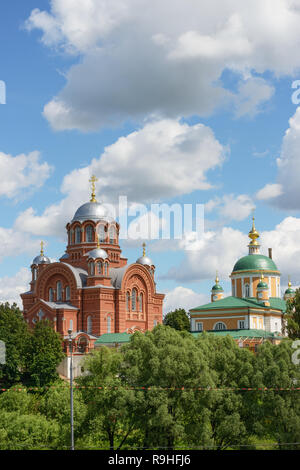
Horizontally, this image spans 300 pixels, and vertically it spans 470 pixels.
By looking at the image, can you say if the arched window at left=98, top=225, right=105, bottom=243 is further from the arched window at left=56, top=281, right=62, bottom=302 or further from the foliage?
the foliage

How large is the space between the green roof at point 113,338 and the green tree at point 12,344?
777cm

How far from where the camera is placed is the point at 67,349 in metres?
49.5

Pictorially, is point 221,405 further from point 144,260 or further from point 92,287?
point 144,260

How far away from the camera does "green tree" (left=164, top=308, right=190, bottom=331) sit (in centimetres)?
6744

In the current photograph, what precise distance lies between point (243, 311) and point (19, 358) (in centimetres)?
2174

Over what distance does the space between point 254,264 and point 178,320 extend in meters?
9.69

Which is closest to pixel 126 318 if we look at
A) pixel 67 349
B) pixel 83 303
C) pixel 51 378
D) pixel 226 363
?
pixel 83 303

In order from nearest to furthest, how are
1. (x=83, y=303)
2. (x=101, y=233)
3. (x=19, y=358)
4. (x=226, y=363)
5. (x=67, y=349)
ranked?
(x=226, y=363), (x=19, y=358), (x=67, y=349), (x=83, y=303), (x=101, y=233)

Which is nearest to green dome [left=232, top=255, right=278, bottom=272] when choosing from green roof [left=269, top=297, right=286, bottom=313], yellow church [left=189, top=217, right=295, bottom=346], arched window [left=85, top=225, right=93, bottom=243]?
yellow church [left=189, top=217, right=295, bottom=346]

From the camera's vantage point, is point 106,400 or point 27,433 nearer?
point 106,400

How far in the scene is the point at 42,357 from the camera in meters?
42.8

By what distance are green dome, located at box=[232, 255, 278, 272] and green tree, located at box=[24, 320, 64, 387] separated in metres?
27.4

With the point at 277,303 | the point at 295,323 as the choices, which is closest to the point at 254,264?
the point at 277,303

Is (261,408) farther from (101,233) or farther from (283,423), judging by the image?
(101,233)
